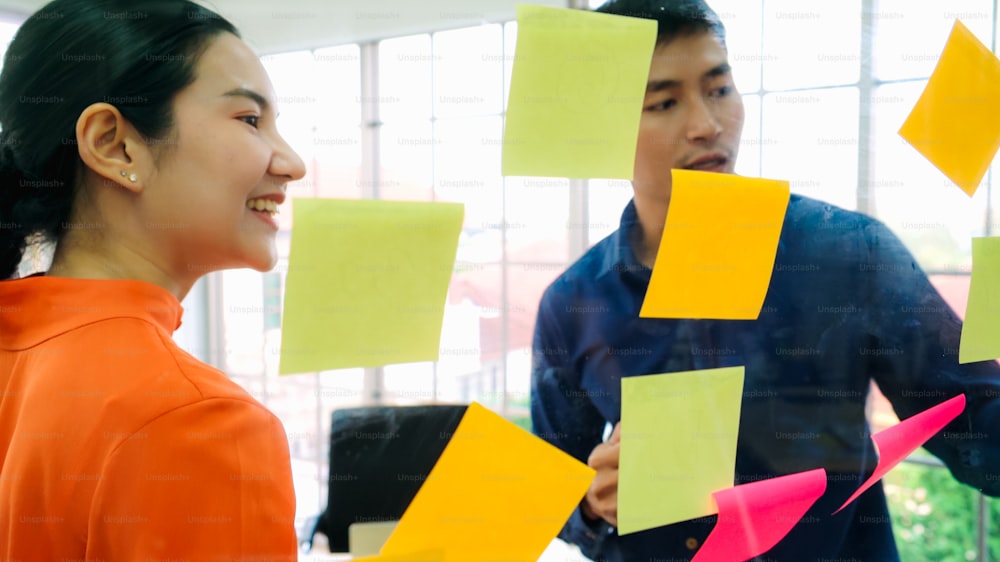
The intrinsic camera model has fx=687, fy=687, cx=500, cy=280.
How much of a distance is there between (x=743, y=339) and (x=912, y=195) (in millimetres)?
221

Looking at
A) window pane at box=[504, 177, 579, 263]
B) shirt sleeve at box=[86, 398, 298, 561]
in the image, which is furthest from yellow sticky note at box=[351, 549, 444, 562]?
window pane at box=[504, 177, 579, 263]

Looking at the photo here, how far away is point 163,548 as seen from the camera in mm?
408

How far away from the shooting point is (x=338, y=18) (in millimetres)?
542

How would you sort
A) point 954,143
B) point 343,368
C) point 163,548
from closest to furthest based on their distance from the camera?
1. point 163,548
2. point 343,368
3. point 954,143

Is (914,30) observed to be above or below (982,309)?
above

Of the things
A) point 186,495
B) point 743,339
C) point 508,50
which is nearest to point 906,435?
point 743,339

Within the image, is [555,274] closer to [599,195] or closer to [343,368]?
[599,195]

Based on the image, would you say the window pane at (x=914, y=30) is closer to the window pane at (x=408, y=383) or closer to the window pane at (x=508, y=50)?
the window pane at (x=508, y=50)

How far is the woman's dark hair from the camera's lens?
1.45 feet

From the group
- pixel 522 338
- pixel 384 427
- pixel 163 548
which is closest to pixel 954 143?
pixel 522 338

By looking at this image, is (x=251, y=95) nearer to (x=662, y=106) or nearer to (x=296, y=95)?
(x=296, y=95)

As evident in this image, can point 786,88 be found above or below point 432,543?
above

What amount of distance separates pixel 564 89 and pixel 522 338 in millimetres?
211

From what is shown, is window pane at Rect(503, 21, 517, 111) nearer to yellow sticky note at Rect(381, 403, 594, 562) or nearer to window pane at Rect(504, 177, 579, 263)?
window pane at Rect(504, 177, 579, 263)
